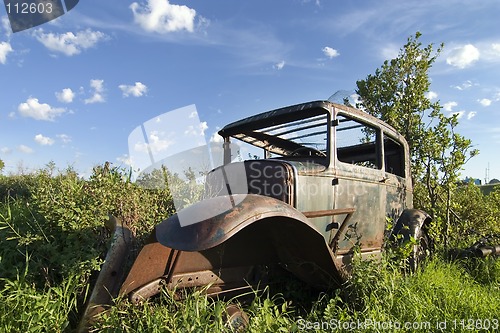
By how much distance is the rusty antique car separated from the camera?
7.91ft

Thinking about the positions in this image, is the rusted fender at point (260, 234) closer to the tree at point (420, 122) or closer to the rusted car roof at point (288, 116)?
the rusted car roof at point (288, 116)

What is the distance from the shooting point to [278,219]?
2.72 meters

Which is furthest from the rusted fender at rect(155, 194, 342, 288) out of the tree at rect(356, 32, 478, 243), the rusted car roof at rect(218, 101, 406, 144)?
the tree at rect(356, 32, 478, 243)

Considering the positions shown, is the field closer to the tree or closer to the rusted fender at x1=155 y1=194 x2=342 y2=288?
the rusted fender at x1=155 y1=194 x2=342 y2=288

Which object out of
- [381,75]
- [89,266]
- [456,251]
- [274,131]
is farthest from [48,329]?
[381,75]

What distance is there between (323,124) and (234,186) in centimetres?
111

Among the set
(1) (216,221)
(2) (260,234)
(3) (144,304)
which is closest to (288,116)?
(2) (260,234)

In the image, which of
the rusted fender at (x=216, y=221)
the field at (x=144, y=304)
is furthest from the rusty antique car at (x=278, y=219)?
the field at (x=144, y=304)

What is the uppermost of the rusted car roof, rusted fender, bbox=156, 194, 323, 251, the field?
the rusted car roof

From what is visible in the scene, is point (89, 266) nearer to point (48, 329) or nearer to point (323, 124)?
point (48, 329)

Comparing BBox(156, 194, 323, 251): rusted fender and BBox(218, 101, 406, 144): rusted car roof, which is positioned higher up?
BBox(218, 101, 406, 144): rusted car roof

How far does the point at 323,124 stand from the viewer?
3.74 metres

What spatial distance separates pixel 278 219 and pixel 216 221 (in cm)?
66

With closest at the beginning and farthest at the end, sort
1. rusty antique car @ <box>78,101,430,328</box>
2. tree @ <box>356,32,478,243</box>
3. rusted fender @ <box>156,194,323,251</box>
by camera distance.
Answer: rusted fender @ <box>156,194,323,251</box> < rusty antique car @ <box>78,101,430,328</box> < tree @ <box>356,32,478,243</box>
